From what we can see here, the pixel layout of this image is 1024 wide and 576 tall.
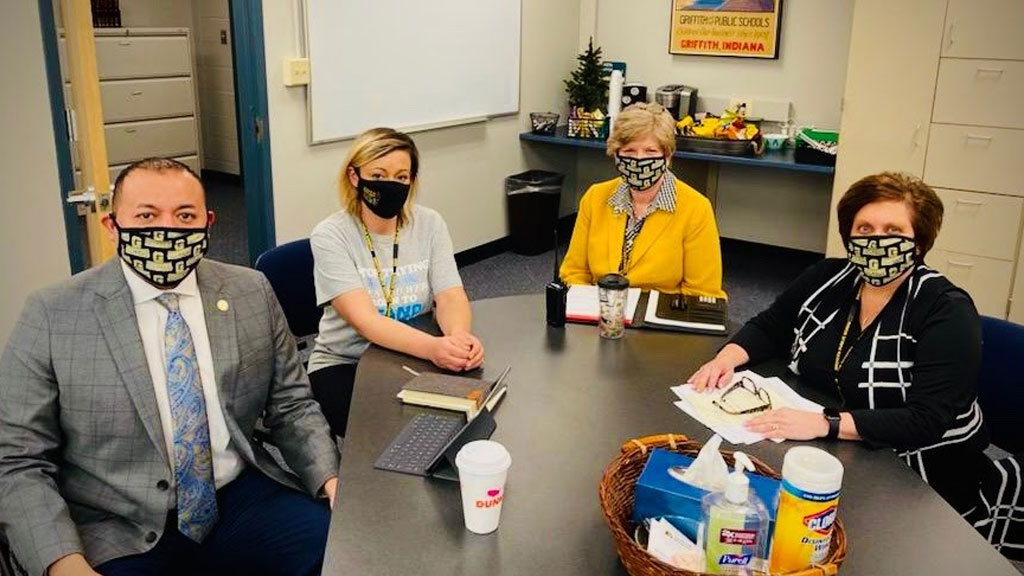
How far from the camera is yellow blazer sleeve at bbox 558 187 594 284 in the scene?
268 centimetres

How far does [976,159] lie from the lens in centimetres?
396

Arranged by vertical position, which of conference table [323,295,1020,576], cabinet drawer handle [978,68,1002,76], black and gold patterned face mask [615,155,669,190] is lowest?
conference table [323,295,1020,576]

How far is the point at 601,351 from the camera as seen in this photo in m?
2.01

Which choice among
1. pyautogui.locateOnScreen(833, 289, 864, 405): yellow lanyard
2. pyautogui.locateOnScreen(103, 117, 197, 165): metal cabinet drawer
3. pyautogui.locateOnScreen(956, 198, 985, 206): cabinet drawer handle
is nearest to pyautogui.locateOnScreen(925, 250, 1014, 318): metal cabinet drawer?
pyautogui.locateOnScreen(956, 198, 985, 206): cabinet drawer handle

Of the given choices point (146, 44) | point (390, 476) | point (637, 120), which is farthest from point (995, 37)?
point (146, 44)

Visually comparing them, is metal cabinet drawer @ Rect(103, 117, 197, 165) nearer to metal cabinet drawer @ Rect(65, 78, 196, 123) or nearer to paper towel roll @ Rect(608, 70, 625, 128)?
metal cabinet drawer @ Rect(65, 78, 196, 123)

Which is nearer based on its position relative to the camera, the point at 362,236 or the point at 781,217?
the point at 362,236

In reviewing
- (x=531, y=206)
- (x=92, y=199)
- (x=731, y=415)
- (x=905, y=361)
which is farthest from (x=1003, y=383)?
(x=531, y=206)

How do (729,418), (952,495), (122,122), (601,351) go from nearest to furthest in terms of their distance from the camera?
(729,418), (952,495), (601,351), (122,122)

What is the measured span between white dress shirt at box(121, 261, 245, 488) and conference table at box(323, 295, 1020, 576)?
0.92 ft

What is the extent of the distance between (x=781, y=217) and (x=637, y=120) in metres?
3.00

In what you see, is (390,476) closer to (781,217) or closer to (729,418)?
(729,418)

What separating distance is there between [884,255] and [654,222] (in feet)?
2.78

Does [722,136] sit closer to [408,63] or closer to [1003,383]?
[408,63]
